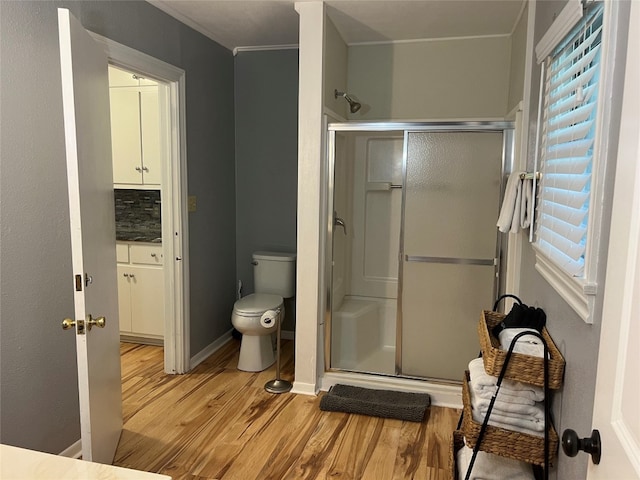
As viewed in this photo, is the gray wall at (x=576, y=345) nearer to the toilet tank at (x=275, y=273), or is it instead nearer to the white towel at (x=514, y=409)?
the white towel at (x=514, y=409)

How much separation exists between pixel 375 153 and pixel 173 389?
7.55ft

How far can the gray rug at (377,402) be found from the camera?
2.91m

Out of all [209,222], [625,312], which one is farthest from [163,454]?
[625,312]

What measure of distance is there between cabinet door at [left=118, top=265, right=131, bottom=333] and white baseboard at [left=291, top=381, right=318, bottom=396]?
162 centimetres

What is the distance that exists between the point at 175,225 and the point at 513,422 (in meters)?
2.41

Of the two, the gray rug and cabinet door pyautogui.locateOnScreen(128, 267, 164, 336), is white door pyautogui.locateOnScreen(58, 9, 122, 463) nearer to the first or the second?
the gray rug

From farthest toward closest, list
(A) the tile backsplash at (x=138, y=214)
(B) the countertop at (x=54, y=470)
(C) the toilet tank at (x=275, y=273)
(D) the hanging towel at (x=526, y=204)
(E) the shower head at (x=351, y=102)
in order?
(A) the tile backsplash at (x=138, y=214) < (C) the toilet tank at (x=275, y=273) < (E) the shower head at (x=351, y=102) < (D) the hanging towel at (x=526, y=204) < (B) the countertop at (x=54, y=470)

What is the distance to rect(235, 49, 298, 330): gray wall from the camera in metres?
4.02

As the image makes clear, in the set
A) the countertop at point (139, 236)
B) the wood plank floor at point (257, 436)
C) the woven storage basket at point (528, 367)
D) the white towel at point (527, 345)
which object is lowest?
the wood plank floor at point (257, 436)

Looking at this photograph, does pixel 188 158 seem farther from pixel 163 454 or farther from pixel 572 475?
pixel 572 475

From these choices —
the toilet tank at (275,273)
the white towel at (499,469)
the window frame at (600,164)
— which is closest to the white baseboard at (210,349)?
the toilet tank at (275,273)

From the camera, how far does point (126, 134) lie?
3850 millimetres

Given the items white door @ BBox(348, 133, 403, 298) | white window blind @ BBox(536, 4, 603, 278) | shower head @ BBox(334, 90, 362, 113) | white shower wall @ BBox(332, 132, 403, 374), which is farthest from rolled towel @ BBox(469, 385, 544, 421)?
shower head @ BBox(334, 90, 362, 113)

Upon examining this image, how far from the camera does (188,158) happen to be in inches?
135
